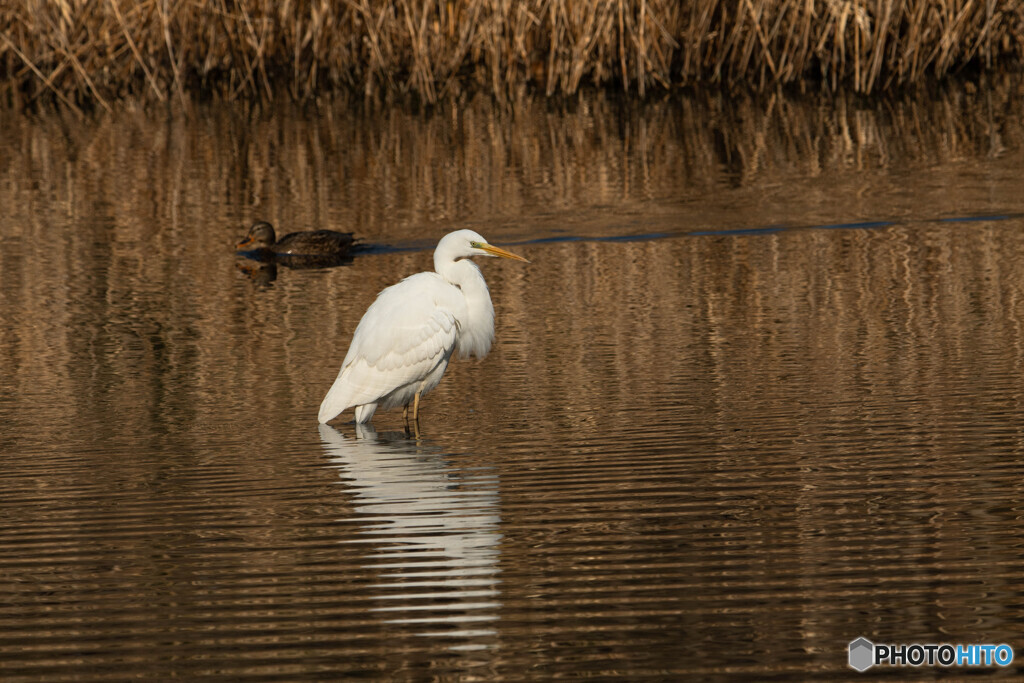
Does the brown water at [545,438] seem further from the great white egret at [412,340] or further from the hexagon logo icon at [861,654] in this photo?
the great white egret at [412,340]

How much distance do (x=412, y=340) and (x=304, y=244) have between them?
4615 mm

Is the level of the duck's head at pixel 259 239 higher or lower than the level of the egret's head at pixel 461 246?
higher

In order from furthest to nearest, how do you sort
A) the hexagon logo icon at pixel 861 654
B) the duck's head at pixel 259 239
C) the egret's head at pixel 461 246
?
the duck's head at pixel 259 239 < the egret's head at pixel 461 246 < the hexagon logo icon at pixel 861 654

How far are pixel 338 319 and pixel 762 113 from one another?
10.2 meters

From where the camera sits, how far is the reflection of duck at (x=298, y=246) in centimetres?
1209

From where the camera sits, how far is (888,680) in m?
4.12

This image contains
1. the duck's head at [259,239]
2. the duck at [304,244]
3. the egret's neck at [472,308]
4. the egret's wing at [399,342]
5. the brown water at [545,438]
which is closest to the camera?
the brown water at [545,438]

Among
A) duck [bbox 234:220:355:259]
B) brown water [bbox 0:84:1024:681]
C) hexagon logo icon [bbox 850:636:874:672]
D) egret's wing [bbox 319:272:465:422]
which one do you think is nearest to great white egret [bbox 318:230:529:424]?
egret's wing [bbox 319:272:465:422]

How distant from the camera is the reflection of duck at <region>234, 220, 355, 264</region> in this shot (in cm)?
1209

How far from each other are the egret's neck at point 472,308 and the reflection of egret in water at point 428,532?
95cm

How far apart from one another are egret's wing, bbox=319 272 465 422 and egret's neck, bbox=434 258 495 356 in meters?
0.08

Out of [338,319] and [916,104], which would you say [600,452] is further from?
[916,104]

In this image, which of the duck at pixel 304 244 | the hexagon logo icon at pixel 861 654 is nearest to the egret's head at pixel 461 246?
the duck at pixel 304 244

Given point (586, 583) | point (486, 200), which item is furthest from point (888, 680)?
point (486, 200)
